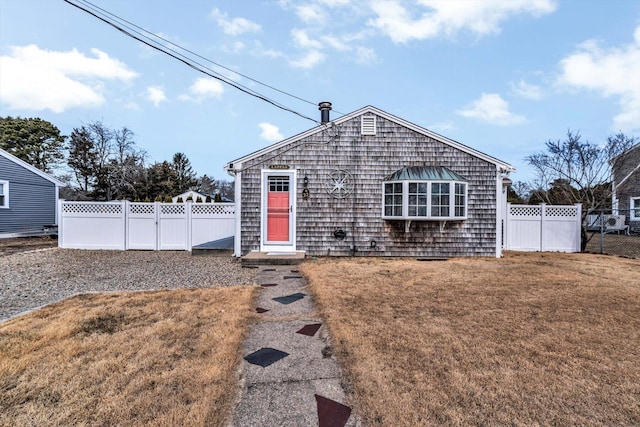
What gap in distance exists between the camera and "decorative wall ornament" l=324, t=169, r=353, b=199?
793 cm

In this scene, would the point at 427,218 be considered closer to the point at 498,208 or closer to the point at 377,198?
the point at 377,198

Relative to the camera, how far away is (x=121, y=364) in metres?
2.28

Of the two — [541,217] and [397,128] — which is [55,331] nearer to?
[397,128]

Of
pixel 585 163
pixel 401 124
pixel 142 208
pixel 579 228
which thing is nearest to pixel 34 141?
pixel 142 208

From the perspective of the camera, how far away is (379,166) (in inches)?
314

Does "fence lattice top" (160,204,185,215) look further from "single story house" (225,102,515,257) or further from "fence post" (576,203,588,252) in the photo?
"fence post" (576,203,588,252)

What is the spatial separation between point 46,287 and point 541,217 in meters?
12.6

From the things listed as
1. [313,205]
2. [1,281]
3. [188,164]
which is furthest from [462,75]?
[188,164]

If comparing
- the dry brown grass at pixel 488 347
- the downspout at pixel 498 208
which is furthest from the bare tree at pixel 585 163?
the dry brown grass at pixel 488 347

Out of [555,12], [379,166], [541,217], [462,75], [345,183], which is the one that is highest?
[555,12]

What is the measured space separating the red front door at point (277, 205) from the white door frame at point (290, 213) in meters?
0.09

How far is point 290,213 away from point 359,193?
6.58 ft

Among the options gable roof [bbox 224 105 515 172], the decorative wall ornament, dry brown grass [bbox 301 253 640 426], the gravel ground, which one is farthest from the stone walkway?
gable roof [bbox 224 105 515 172]

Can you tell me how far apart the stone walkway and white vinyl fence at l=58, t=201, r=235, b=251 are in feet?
21.2
